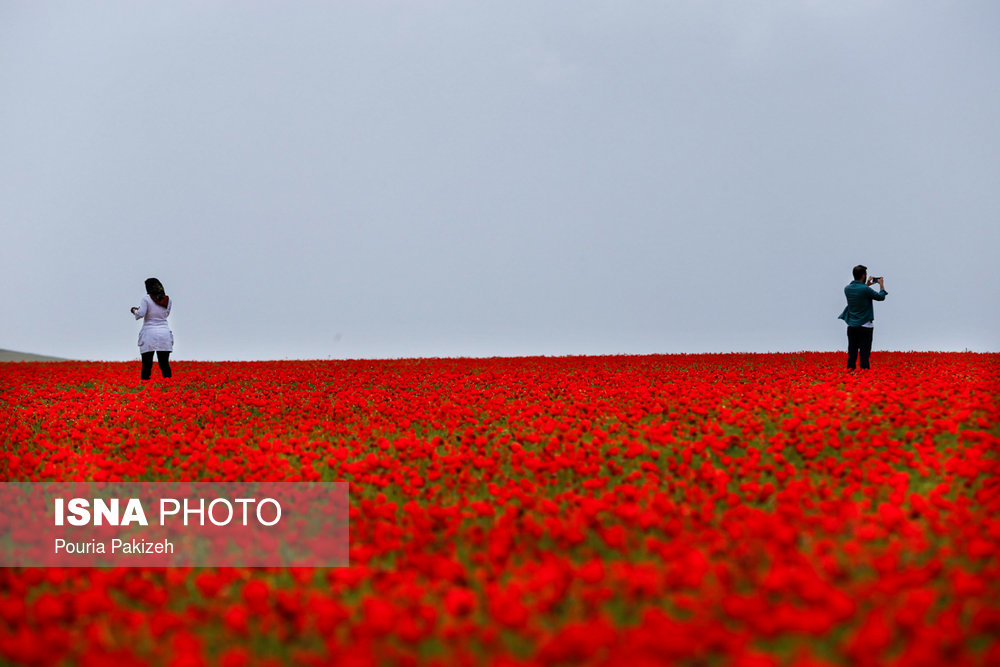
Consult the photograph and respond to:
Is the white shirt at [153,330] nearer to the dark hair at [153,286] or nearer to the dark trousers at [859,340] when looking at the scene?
the dark hair at [153,286]

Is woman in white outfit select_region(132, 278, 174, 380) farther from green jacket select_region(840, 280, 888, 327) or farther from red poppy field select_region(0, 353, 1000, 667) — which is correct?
green jacket select_region(840, 280, 888, 327)

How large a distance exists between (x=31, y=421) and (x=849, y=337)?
→ 46.5 ft

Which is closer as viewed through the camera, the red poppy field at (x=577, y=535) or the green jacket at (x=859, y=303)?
the red poppy field at (x=577, y=535)

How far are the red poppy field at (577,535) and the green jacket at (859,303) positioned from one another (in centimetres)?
409

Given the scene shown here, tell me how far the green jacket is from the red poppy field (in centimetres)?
409

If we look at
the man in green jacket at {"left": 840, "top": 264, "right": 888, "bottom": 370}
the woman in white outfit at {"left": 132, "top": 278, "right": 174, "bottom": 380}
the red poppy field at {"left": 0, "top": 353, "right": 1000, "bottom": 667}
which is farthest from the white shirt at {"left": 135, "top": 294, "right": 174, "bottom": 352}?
the man in green jacket at {"left": 840, "top": 264, "right": 888, "bottom": 370}

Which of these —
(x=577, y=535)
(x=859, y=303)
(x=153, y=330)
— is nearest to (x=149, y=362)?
(x=153, y=330)

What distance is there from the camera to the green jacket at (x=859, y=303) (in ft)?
47.5

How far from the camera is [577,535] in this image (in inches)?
185

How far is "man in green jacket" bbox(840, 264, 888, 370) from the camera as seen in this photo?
14.6 m

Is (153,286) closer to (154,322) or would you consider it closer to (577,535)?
(154,322)

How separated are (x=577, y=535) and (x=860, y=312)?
12.0m

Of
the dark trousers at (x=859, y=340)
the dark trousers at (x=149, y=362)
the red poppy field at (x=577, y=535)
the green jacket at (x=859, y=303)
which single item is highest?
the green jacket at (x=859, y=303)

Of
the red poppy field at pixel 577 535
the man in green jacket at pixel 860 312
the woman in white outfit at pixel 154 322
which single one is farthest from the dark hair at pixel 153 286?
the man in green jacket at pixel 860 312
